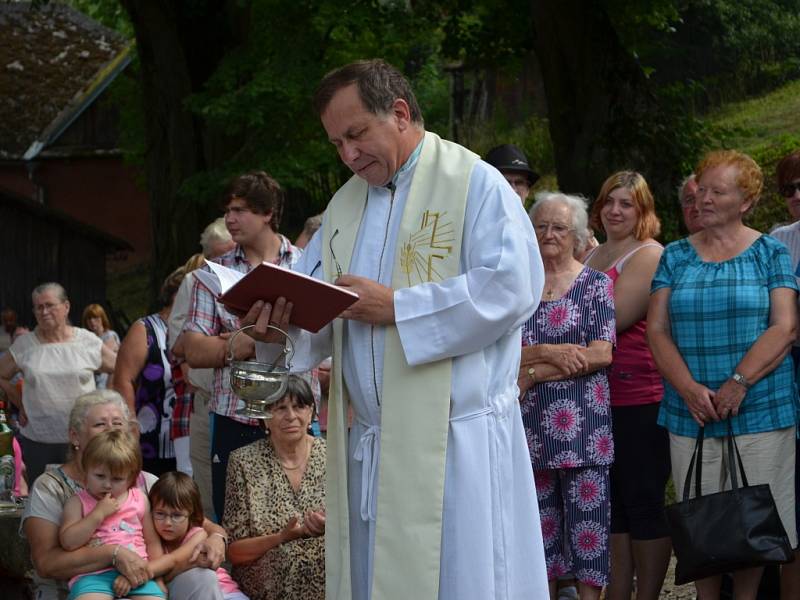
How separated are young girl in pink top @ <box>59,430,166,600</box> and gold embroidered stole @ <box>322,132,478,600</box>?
5.81ft

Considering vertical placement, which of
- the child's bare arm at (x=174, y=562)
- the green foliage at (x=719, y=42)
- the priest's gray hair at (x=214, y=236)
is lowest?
the child's bare arm at (x=174, y=562)

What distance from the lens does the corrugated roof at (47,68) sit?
36750 millimetres

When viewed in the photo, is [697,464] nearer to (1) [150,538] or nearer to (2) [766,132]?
(1) [150,538]

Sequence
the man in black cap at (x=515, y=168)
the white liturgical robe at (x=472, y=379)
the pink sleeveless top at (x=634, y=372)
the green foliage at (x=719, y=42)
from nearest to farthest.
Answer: the white liturgical robe at (x=472, y=379), the pink sleeveless top at (x=634, y=372), the man in black cap at (x=515, y=168), the green foliage at (x=719, y=42)

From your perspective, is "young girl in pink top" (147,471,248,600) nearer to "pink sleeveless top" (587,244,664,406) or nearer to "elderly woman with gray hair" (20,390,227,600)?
"elderly woman with gray hair" (20,390,227,600)

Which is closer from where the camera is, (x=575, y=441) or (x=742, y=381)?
(x=742, y=381)

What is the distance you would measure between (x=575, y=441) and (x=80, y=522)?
213 centimetres

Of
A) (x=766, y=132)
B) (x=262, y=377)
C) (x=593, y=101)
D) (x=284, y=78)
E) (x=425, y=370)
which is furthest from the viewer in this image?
(x=766, y=132)

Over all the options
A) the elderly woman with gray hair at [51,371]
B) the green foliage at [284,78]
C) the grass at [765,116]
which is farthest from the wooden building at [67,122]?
the elderly woman with gray hair at [51,371]

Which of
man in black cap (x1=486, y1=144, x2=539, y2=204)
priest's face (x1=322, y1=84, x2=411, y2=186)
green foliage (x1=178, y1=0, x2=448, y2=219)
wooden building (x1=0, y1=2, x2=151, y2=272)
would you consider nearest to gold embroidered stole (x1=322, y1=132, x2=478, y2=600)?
priest's face (x1=322, y1=84, x2=411, y2=186)

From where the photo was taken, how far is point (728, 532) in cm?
498

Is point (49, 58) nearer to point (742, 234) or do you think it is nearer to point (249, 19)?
point (249, 19)

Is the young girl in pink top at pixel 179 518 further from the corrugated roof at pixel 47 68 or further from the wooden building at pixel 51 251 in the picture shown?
the corrugated roof at pixel 47 68

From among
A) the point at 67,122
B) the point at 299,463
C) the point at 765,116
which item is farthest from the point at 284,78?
the point at 67,122
